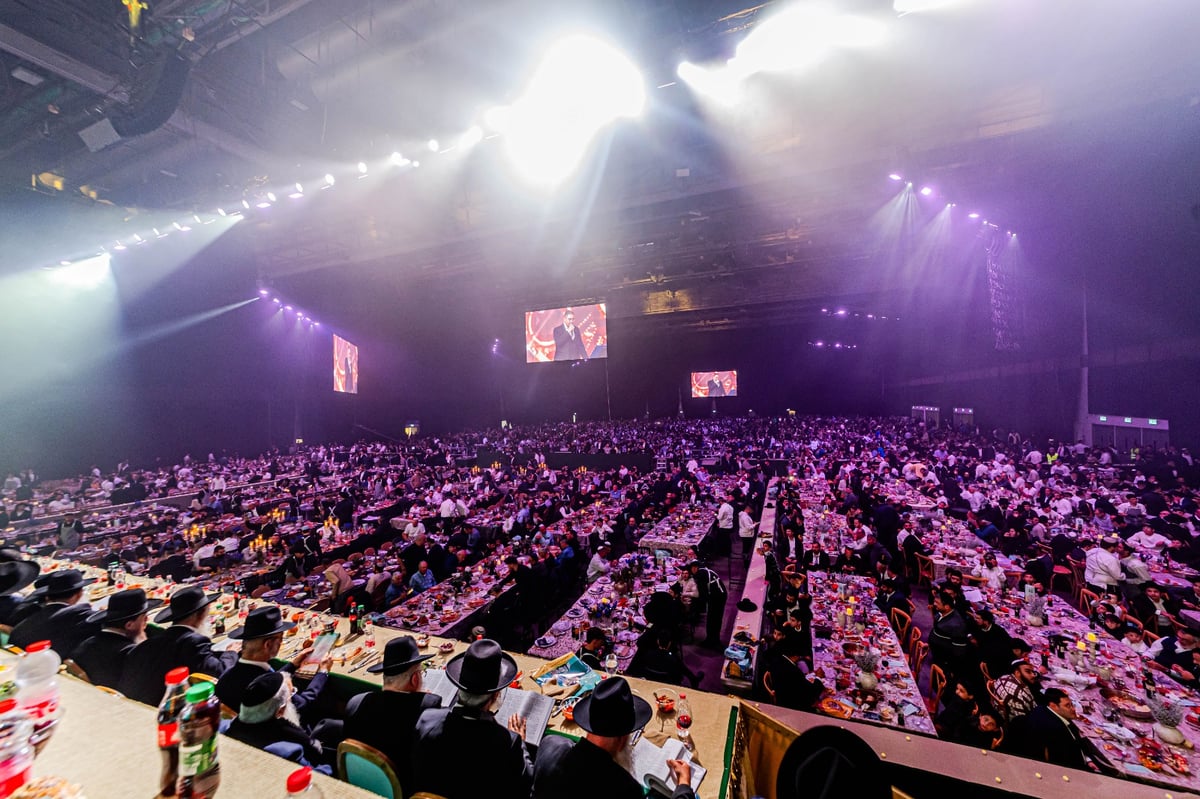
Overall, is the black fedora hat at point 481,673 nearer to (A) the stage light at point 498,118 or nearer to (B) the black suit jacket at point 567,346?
(A) the stage light at point 498,118

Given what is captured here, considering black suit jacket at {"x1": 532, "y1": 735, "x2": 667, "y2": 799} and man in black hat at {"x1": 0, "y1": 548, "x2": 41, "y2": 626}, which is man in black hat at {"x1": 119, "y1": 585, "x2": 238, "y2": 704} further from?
black suit jacket at {"x1": 532, "y1": 735, "x2": 667, "y2": 799}

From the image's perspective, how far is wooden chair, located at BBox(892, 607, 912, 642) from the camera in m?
5.74

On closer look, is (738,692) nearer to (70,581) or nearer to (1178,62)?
(70,581)

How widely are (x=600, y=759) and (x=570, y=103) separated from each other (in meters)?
7.60

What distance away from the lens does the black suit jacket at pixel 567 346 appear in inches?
800

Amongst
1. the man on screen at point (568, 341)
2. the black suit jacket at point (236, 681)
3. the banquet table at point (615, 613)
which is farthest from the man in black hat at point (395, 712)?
the man on screen at point (568, 341)

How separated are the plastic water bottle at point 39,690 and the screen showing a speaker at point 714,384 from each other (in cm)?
3233

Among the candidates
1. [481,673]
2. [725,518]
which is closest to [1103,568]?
[725,518]

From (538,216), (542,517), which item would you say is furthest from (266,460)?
(538,216)

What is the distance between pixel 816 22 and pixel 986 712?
7.07m

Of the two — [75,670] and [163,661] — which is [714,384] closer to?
[163,661]

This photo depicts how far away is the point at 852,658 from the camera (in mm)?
4836

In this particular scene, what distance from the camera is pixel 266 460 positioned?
20391 millimetres

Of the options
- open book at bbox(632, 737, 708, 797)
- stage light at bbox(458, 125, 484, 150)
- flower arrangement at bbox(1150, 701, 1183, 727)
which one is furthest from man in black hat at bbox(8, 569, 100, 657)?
flower arrangement at bbox(1150, 701, 1183, 727)
